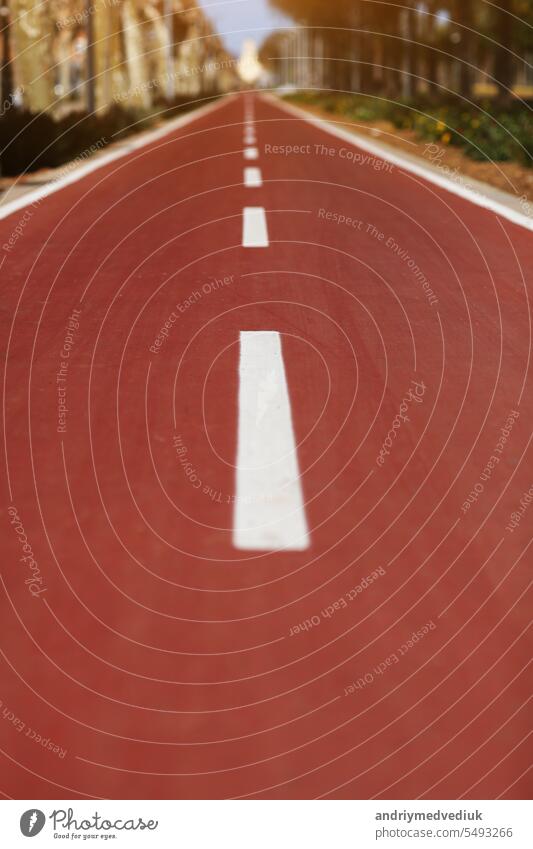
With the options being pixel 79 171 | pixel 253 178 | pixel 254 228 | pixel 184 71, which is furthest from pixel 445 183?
pixel 184 71

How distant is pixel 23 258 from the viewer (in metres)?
9.04

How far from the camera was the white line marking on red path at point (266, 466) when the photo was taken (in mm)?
3732

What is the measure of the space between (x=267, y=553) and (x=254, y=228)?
7.26 metres

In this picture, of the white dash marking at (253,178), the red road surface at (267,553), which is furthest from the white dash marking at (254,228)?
the white dash marking at (253,178)

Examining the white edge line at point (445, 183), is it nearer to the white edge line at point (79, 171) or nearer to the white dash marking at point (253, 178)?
the white dash marking at point (253, 178)

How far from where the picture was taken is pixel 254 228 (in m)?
10.5

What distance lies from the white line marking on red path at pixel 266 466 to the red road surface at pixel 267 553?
60 millimetres

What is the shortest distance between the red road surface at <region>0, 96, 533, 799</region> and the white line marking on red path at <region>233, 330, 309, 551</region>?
0.06 m

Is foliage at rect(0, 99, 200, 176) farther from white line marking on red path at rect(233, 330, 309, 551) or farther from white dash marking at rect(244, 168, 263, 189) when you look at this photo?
white line marking on red path at rect(233, 330, 309, 551)

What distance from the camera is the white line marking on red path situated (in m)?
3.73

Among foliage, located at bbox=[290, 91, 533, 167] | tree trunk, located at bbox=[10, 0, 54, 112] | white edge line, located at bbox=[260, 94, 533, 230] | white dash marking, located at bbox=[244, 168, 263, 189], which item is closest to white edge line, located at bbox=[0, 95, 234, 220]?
tree trunk, located at bbox=[10, 0, 54, 112]

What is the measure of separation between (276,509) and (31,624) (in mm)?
1068
